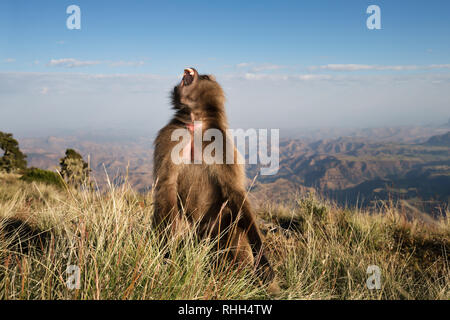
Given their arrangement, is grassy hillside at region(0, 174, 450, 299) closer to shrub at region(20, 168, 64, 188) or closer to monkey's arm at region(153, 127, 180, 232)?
monkey's arm at region(153, 127, 180, 232)

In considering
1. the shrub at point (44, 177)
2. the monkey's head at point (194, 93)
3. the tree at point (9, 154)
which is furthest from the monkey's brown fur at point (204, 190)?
the tree at point (9, 154)

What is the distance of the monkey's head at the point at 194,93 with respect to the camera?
3529mm

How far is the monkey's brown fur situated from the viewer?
3123mm

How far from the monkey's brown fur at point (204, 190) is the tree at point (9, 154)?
48.4 ft

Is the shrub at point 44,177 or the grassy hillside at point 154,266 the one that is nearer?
the grassy hillside at point 154,266

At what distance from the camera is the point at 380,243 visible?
5082 millimetres

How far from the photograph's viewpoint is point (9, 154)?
15.6 m

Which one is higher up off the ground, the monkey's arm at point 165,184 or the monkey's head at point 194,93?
the monkey's head at point 194,93

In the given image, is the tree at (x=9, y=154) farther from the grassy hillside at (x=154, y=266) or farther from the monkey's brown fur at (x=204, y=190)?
the monkey's brown fur at (x=204, y=190)

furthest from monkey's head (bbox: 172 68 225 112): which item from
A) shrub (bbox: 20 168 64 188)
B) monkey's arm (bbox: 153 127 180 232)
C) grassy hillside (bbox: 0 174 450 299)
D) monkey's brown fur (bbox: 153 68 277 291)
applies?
shrub (bbox: 20 168 64 188)

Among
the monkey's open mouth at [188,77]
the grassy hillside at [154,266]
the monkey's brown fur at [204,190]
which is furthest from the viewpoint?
the monkey's open mouth at [188,77]

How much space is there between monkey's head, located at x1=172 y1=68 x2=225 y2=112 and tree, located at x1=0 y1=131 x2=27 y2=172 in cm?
1476

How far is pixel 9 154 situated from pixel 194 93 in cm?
1569
